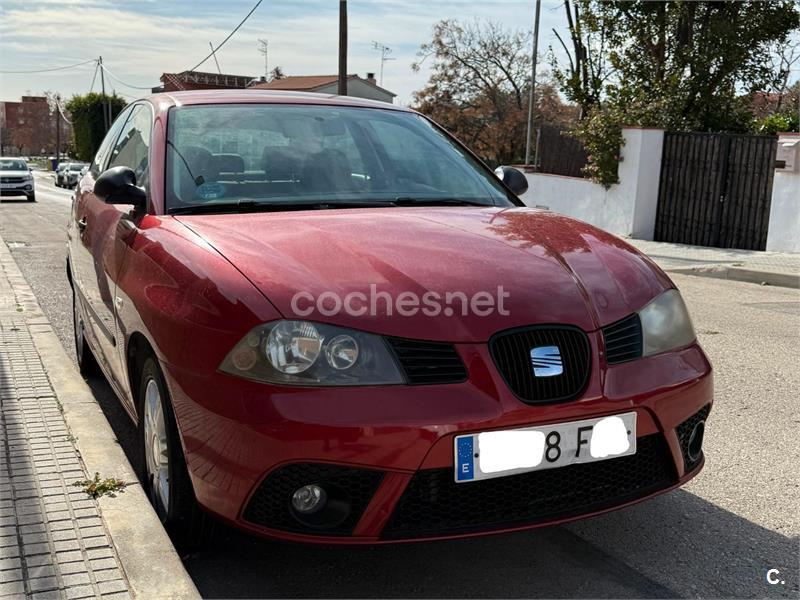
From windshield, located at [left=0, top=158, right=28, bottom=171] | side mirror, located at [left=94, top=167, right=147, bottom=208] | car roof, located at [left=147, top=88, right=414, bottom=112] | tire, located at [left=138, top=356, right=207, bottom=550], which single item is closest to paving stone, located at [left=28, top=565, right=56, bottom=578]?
tire, located at [left=138, top=356, right=207, bottom=550]

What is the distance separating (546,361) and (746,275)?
9363mm

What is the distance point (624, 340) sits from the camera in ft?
8.48

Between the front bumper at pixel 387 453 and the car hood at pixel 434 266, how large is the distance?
0.15 meters

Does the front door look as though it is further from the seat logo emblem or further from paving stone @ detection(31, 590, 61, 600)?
the seat logo emblem

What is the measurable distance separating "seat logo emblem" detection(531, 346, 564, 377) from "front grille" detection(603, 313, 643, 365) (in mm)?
180

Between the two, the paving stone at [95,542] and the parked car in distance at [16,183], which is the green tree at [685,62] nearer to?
→ the paving stone at [95,542]

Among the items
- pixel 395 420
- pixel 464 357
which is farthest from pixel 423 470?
pixel 464 357

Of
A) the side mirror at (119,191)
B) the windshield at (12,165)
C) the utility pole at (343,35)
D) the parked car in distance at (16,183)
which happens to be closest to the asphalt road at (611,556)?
the side mirror at (119,191)

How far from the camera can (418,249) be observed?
8.92 feet

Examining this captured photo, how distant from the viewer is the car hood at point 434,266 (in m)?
2.39

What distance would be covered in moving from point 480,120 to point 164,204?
40576mm

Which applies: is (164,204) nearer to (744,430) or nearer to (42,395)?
(42,395)

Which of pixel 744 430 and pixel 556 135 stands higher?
pixel 556 135

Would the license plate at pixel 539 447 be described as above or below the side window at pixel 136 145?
below
